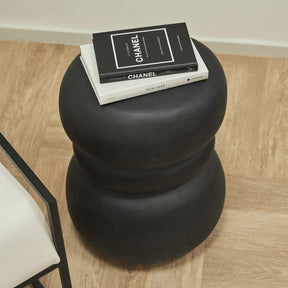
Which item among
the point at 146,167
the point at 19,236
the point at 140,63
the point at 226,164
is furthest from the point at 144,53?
the point at 226,164

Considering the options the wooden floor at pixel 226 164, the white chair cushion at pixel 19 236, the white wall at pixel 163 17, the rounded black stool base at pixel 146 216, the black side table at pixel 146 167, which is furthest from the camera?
the white wall at pixel 163 17

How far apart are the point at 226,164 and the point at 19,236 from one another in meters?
0.96

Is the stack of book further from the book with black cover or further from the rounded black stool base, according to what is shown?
the rounded black stool base

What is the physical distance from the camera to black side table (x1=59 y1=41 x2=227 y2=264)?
4.24 feet

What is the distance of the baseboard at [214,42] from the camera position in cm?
227

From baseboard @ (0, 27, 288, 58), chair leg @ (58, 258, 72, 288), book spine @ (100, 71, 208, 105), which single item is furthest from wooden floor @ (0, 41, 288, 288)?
book spine @ (100, 71, 208, 105)

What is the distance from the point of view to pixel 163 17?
224 centimetres

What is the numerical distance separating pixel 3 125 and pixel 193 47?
919 mm

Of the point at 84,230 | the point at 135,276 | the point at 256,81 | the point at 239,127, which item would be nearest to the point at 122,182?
the point at 84,230

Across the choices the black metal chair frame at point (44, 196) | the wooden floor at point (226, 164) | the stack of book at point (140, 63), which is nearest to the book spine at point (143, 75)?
the stack of book at point (140, 63)

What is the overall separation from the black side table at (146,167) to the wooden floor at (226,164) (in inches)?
3.6

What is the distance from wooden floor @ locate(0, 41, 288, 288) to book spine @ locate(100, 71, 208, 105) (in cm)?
58

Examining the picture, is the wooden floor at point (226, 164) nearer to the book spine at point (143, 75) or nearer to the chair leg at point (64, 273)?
the chair leg at point (64, 273)

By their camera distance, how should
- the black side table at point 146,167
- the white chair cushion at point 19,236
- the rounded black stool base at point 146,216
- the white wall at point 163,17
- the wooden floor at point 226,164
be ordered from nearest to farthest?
the white chair cushion at point 19,236 → the black side table at point 146,167 → the rounded black stool base at point 146,216 → the wooden floor at point 226,164 → the white wall at point 163,17
